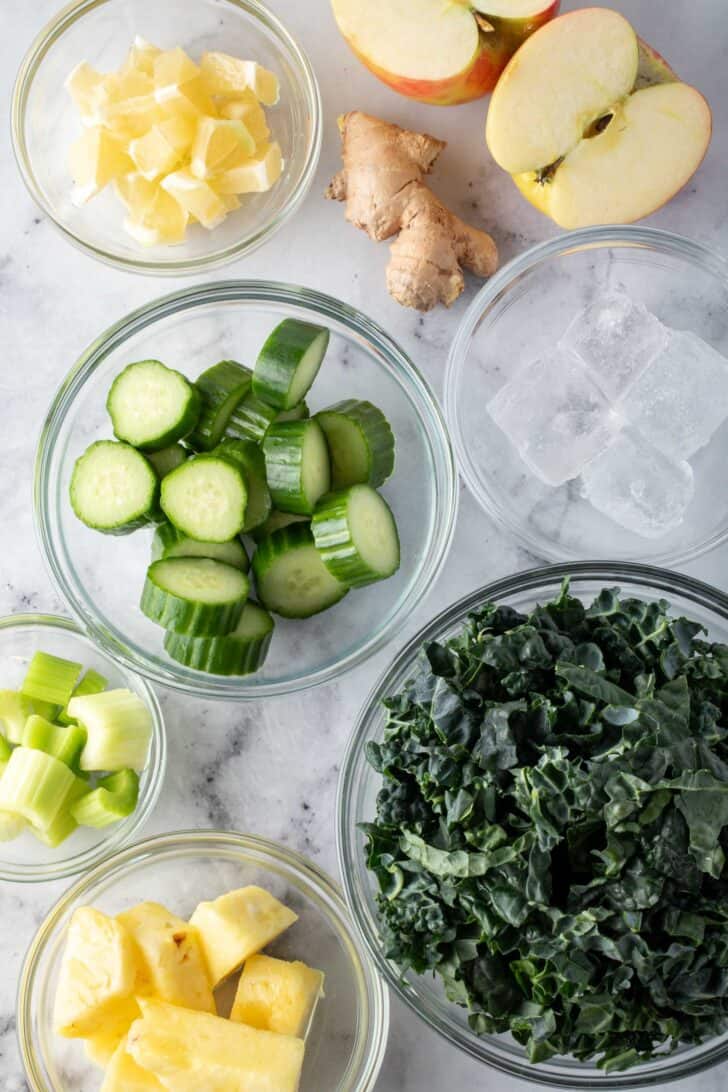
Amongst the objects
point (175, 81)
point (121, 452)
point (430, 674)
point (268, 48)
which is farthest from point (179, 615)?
point (268, 48)

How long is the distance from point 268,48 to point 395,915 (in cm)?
176

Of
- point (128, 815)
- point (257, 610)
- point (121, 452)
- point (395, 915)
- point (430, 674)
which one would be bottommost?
point (128, 815)

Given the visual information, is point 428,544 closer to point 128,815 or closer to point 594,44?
point 128,815

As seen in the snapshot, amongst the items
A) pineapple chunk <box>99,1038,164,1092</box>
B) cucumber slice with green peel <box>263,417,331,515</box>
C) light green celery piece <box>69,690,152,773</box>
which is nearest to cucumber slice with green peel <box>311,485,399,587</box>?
cucumber slice with green peel <box>263,417,331,515</box>

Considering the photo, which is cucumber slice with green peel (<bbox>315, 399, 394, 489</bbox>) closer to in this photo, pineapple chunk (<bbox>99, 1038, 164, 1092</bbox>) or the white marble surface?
the white marble surface

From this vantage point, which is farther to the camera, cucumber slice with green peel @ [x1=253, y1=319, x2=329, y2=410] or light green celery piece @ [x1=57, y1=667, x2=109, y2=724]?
light green celery piece @ [x1=57, y1=667, x2=109, y2=724]

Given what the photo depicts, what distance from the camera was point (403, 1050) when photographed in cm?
232

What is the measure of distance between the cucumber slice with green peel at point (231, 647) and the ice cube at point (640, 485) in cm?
71

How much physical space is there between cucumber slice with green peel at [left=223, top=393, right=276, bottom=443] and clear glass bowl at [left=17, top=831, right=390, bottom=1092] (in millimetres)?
789

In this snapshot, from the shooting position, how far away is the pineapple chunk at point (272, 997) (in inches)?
85.0

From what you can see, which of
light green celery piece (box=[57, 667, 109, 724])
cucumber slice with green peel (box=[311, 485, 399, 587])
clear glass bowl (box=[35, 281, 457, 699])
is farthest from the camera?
light green celery piece (box=[57, 667, 109, 724])

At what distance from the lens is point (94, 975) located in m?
2.13

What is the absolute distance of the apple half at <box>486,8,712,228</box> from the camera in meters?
2.10

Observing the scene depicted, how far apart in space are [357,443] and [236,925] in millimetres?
931
